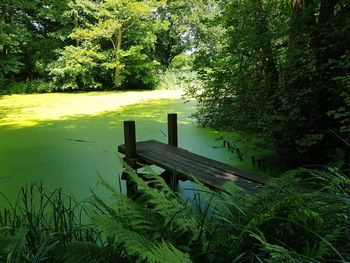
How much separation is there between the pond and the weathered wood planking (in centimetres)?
36

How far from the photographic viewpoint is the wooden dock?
150 cm

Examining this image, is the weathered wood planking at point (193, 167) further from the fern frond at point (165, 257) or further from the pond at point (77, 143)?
the fern frond at point (165, 257)

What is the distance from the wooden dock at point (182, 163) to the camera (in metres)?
1.50

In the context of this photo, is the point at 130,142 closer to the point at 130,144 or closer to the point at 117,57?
the point at 130,144

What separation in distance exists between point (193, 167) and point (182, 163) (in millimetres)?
106

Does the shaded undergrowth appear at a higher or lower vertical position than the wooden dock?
higher

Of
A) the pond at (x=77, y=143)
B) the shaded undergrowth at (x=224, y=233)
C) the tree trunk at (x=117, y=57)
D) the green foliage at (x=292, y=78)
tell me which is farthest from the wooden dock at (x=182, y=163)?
the tree trunk at (x=117, y=57)

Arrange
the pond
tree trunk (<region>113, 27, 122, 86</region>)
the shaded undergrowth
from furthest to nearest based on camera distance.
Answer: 1. tree trunk (<region>113, 27, 122, 86</region>)
2. the pond
3. the shaded undergrowth

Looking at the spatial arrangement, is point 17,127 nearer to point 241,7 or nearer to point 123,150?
point 123,150

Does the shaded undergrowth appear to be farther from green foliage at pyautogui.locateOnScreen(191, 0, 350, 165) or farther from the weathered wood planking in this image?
green foliage at pyautogui.locateOnScreen(191, 0, 350, 165)

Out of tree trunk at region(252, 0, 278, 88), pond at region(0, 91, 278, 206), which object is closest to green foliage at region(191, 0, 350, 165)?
tree trunk at region(252, 0, 278, 88)

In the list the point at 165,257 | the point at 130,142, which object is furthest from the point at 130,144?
the point at 165,257

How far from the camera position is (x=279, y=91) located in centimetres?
211

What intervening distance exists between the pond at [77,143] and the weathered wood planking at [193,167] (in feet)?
1.20
